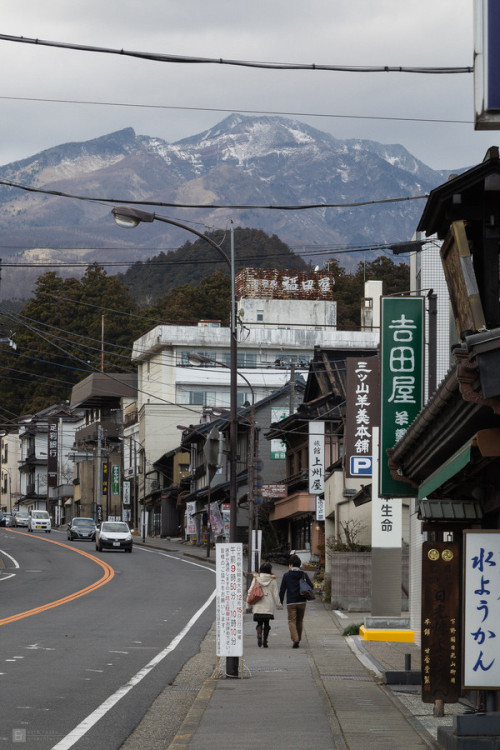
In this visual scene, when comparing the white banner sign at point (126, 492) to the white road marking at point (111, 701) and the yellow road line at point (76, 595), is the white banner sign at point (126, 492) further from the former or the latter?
the white road marking at point (111, 701)

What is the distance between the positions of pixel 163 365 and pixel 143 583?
168ft

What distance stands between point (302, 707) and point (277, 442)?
50.8 meters

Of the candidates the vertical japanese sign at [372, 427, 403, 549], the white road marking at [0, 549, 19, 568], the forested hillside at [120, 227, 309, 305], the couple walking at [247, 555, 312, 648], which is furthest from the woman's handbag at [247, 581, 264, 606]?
the forested hillside at [120, 227, 309, 305]

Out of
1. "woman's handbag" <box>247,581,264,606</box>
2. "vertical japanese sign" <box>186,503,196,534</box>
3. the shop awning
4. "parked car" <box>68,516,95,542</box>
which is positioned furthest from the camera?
"parked car" <box>68,516,95,542</box>

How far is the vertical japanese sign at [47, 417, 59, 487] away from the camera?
342 feet

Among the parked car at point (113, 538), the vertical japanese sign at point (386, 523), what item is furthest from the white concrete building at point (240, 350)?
the vertical japanese sign at point (386, 523)

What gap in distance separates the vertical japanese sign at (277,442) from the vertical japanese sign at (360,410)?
3494cm

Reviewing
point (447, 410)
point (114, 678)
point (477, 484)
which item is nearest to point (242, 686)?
point (114, 678)

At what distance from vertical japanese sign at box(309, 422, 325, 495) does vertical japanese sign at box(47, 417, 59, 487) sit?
6144 centimetres

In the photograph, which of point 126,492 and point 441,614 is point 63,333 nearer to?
point 126,492

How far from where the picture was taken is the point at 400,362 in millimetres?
17594

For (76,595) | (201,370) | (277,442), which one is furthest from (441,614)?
(201,370)

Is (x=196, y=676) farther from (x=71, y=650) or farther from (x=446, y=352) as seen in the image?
(x=446, y=352)

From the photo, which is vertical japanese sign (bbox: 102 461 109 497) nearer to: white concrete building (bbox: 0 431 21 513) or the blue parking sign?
white concrete building (bbox: 0 431 21 513)
